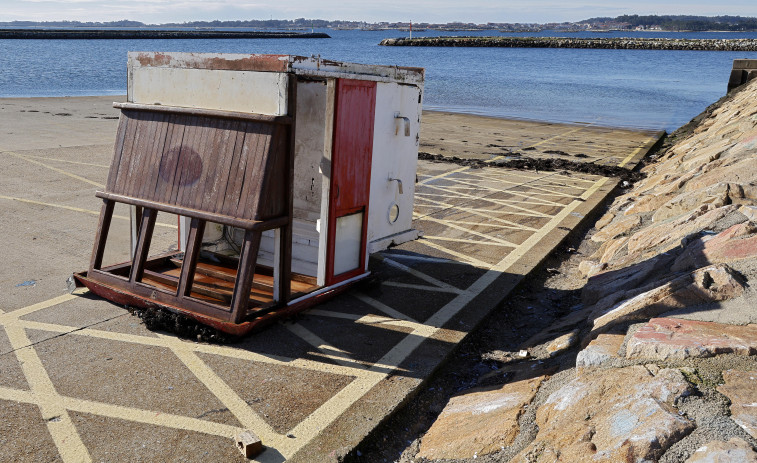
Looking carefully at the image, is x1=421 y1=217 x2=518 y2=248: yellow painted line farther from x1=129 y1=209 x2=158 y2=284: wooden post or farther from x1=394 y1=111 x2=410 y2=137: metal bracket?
x1=129 y1=209 x2=158 y2=284: wooden post

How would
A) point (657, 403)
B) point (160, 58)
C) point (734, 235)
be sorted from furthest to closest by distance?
point (160, 58) → point (734, 235) → point (657, 403)

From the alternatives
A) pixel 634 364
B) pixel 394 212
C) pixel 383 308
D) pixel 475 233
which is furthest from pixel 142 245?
pixel 475 233

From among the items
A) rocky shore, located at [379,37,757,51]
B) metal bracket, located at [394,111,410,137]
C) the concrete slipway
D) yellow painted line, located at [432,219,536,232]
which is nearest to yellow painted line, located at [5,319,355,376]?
the concrete slipway

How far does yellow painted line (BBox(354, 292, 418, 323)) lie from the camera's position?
6621 millimetres

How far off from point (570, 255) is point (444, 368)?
412 centimetres

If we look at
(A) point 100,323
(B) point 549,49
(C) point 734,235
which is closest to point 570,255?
(C) point 734,235

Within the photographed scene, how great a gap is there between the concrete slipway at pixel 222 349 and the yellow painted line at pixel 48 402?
0.04 ft

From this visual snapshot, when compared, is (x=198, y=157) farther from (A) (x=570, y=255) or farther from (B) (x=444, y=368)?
(A) (x=570, y=255)

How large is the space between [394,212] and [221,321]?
8.20 ft

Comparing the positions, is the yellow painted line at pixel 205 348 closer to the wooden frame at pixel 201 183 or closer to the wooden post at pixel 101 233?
the wooden frame at pixel 201 183

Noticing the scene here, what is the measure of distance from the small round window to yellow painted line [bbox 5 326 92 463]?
148 inches

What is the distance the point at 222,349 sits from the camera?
568 cm

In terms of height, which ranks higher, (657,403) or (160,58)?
(160,58)

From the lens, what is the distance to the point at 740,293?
15.2 feet
